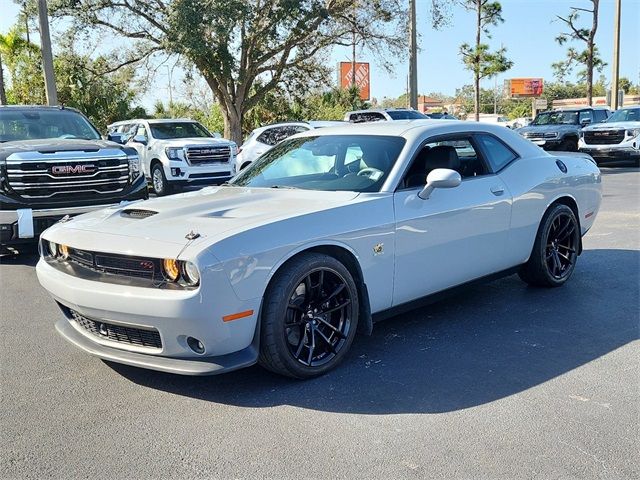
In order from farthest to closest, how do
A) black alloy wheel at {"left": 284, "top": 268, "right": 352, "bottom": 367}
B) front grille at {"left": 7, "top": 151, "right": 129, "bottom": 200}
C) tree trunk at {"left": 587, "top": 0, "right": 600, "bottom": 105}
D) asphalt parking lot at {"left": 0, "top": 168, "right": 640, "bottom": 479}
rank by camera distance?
tree trunk at {"left": 587, "top": 0, "right": 600, "bottom": 105} → front grille at {"left": 7, "top": 151, "right": 129, "bottom": 200} → black alloy wheel at {"left": 284, "top": 268, "right": 352, "bottom": 367} → asphalt parking lot at {"left": 0, "top": 168, "right": 640, "bottom": 479}

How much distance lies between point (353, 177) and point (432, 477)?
2.31m

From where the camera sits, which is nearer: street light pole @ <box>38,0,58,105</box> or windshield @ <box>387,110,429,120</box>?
street light pole @ <box>38,0,58,105</box>

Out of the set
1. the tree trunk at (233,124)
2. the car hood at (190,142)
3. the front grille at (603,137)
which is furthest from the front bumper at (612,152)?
the tree trunk at (233,124)

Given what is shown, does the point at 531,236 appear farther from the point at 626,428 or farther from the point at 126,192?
the point at 126,192

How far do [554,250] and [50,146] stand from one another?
18.9 ft

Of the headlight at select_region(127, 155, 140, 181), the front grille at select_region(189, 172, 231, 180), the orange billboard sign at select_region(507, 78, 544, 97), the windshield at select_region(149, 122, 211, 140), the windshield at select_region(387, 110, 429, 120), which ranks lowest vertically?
the front grille at select_region(189, 172, 231, 180)

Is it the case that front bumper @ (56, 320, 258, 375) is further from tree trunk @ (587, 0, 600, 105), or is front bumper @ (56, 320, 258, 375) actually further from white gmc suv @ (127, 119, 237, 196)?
tree trunk @ (587, 0, 600, 105)

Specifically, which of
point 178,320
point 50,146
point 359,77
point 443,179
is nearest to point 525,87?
point 359,77

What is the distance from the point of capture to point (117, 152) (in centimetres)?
797

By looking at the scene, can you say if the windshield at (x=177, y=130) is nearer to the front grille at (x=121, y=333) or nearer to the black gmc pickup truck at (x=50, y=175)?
the black gmc pickup truck at (x=50, y=175)

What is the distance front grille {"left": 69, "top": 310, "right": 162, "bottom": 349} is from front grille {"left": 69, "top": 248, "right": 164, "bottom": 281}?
30 cm

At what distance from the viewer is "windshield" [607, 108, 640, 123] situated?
20163 mm

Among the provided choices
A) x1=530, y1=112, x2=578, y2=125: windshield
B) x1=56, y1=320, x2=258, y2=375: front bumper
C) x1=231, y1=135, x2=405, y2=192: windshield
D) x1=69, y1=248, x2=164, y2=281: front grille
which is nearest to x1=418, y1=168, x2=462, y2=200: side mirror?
x1=231, y1=135, x2=405, y2=192: windshield

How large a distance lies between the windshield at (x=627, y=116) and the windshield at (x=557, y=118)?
156 centimetres
